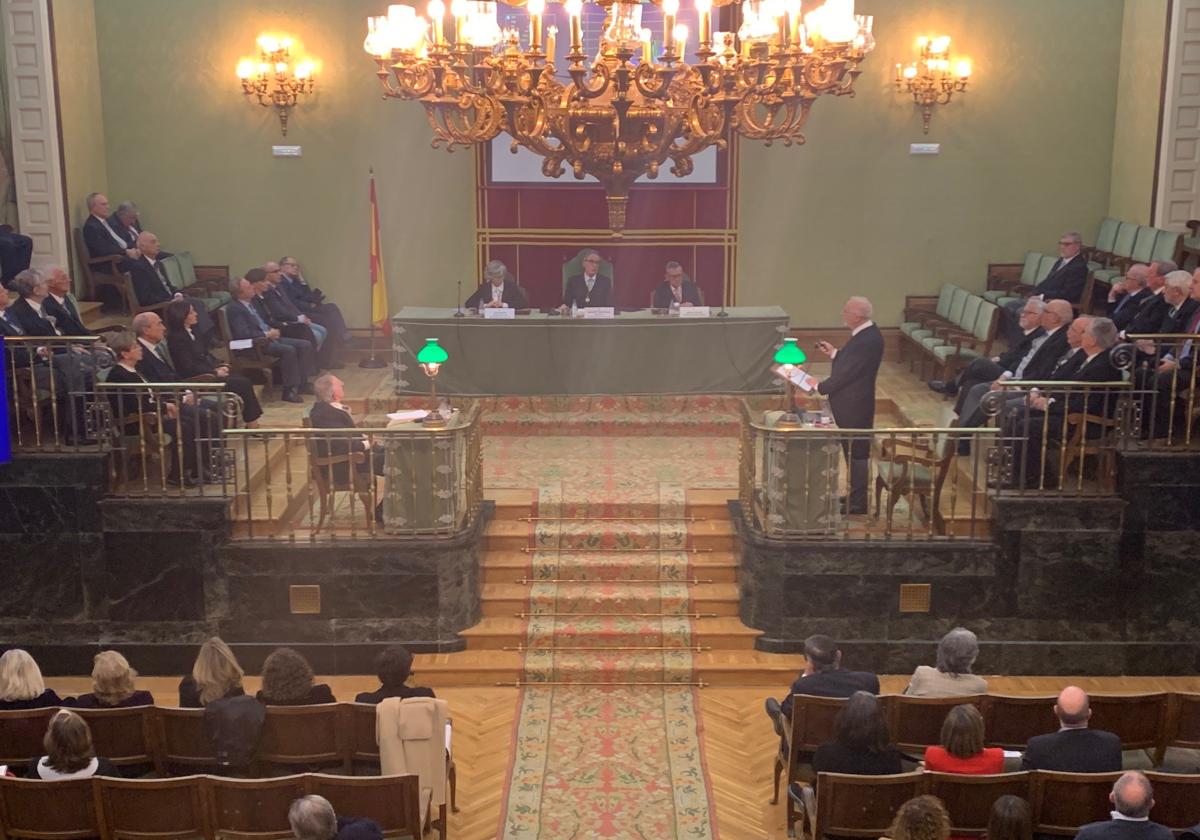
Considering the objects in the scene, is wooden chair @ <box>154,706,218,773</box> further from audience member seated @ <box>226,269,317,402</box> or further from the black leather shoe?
audience member seated @ <box>226,269,317,402</box>

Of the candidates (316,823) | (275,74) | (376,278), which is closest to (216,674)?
(316,823)

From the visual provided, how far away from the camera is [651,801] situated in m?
7.77

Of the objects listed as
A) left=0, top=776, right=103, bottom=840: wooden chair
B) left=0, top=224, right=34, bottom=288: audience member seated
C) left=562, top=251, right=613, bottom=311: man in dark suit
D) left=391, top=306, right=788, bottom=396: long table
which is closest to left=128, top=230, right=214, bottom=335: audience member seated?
left=0, top=224, right=34, bottom=288: audience member seated

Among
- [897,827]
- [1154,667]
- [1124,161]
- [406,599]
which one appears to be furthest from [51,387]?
[1124,161]

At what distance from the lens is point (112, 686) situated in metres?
7.05

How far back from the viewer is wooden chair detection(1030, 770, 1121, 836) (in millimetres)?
6129

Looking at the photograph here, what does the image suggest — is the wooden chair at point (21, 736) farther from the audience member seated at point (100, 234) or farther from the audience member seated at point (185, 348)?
the audience member seated at point (100, 234)

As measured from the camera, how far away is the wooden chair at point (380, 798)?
620cm

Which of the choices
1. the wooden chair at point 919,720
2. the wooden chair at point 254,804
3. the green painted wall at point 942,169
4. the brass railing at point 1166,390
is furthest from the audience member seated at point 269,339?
the wooden chair at point 919,720

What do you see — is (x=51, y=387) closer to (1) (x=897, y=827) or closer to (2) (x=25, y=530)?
(2) (x=25, y=530)

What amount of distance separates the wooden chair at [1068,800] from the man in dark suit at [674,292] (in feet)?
25.8

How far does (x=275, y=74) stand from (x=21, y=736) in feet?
30.8

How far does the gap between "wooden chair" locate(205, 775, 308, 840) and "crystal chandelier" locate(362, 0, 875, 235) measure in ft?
11.2

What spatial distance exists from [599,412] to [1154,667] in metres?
5.26
